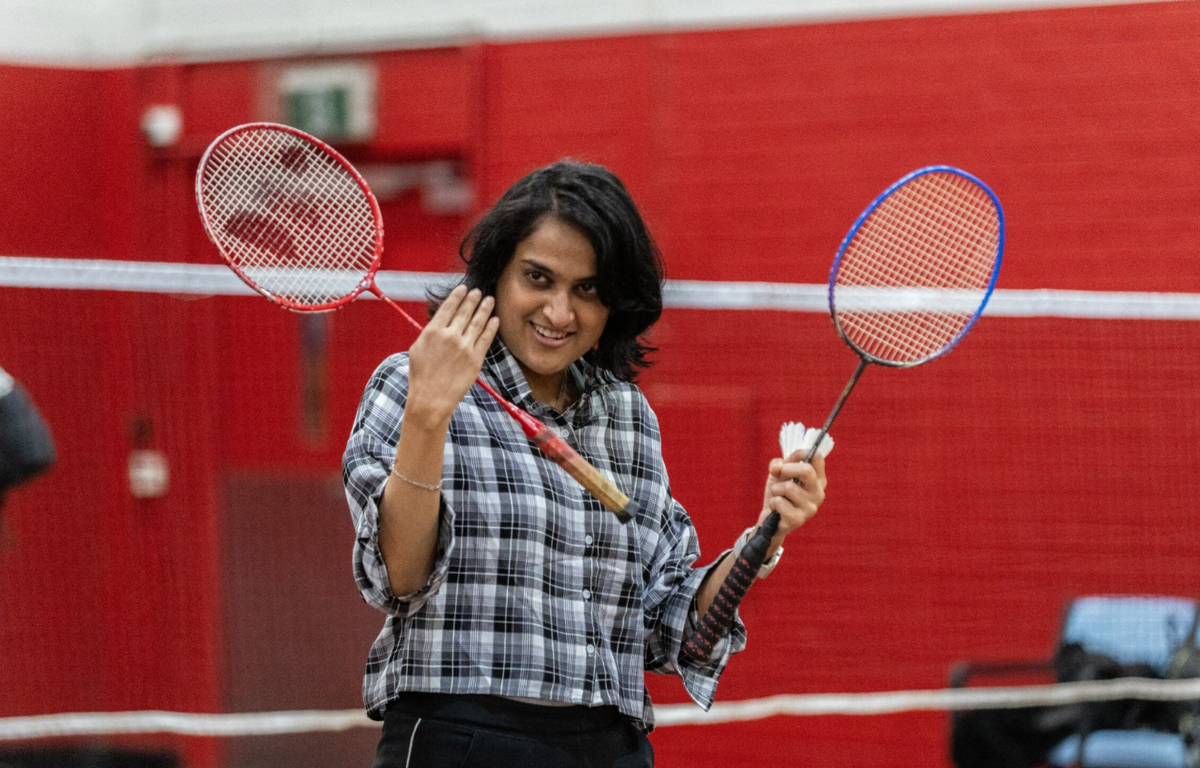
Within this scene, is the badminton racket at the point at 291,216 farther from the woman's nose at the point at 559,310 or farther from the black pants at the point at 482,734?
the black pants at the point at 482,734

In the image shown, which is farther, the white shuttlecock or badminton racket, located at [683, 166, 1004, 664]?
badminton racket, located at [683, 166, 1004, 664]

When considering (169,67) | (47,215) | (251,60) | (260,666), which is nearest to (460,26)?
(251,60)

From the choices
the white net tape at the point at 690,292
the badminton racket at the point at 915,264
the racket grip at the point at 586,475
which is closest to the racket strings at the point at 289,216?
the racket grip at the point at 586,475

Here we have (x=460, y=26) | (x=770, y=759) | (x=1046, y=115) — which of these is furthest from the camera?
(x=460, y=26)

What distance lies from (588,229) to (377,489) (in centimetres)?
50

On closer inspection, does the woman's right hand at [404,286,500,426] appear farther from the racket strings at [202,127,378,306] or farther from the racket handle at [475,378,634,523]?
the racket strings at [202,127,378,306]

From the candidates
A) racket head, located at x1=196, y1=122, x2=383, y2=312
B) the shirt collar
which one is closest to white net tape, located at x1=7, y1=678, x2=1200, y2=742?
racket head, located at x1=196, y1=122, x2=383, y2=312

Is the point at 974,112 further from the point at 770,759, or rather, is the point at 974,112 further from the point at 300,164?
the point at 300,164

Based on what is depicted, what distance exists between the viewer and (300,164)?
2674 millimetres

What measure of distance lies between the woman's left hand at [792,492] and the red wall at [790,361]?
8.26 ft

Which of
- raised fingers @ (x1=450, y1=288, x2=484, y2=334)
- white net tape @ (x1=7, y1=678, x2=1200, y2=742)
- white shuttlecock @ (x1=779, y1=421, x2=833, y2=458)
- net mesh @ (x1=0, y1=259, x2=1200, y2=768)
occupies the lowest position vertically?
white net tape @ (x1=7, y1=678, x2=1200, y2=742)

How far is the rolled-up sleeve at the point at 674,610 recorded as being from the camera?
2.20m

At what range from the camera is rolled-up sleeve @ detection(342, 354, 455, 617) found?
74.4 inches

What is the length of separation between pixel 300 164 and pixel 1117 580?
322cm
